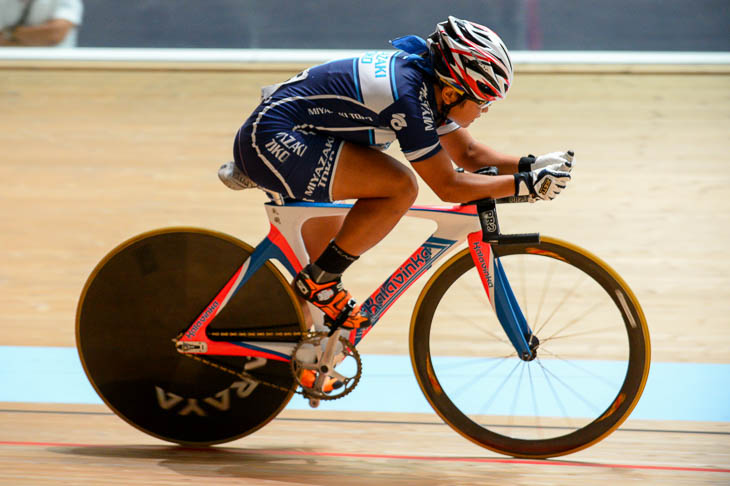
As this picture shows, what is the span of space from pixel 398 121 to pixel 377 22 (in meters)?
5.80

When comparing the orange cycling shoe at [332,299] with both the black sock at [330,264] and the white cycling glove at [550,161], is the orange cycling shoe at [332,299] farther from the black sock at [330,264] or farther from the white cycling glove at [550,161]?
the white cycling glove at [550,161]

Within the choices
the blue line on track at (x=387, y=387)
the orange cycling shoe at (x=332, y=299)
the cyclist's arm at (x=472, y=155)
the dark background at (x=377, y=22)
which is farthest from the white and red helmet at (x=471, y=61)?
the dark background at (x=377, y=22)

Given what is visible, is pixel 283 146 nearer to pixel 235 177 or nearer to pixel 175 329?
pixel 235 177

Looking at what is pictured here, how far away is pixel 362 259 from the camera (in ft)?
13.9

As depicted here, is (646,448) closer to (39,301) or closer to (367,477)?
(367,477)

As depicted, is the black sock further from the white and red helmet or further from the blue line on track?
the blue line on track

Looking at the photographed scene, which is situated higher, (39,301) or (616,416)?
(616,416)

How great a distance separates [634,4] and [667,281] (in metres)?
4.31

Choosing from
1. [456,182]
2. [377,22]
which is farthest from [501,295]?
[377,22]

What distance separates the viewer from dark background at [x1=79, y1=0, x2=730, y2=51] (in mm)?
7520

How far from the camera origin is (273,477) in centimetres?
241

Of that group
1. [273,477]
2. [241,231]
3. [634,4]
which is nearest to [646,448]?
[273,477]

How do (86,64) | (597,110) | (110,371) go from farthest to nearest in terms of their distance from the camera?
(86,64) → (597,110) → (110,371)

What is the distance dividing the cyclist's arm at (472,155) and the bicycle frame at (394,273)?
207mm
